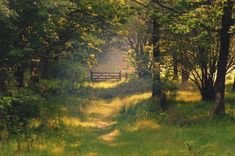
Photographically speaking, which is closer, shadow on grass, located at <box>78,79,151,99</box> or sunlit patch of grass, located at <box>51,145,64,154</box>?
A: sunlit patch of grass, located at <box>51,145,64,154</box>

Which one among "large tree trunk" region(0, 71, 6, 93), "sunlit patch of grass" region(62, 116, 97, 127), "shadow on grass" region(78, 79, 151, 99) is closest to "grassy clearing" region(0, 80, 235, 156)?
"sunlit patch of grass" region(62, 116, 97, 127)

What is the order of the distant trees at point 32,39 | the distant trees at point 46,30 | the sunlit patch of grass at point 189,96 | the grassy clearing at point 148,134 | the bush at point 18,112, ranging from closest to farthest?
the grassy clearing at point 148,134
the distant trees at point 32,39
the distant trees at point 46,30
the bush at point 18,112
the sunlit patch of grass at point 189,96

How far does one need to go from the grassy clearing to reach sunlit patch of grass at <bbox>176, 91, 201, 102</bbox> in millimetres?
105

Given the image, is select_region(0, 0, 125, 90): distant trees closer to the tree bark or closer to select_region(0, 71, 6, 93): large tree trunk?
select_region(0, 71, 6, 93): large tree trunk

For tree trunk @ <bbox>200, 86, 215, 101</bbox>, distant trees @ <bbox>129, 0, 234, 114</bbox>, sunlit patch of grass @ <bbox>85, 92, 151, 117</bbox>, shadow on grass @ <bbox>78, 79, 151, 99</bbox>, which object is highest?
distant trees @ <bbox>129, 0, 234, 114</bbox>

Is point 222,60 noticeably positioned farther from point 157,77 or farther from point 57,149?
point 57,149

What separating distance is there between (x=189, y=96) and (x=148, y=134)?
39.8ft

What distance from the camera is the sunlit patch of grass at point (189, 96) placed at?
92.7 feet

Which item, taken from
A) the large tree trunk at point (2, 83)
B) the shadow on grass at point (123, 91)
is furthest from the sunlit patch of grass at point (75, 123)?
the shadow on grass at point (123, 91)

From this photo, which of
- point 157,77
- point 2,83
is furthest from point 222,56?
point 2,83

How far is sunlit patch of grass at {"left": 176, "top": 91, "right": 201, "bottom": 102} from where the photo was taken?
28266 millimetres

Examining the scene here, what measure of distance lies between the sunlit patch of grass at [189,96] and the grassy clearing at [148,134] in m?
0.10

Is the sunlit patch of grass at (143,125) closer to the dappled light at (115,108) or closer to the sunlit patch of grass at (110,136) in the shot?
the dappled light at (115,108)

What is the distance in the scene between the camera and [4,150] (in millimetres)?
14898
